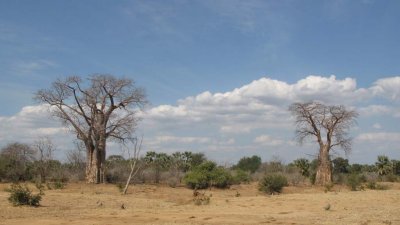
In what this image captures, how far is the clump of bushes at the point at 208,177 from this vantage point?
39.4m

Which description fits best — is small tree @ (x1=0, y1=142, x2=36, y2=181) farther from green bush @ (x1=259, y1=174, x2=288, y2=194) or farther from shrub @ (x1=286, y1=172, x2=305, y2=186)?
shrub @ (x1=286, y1=172, x2=305, y2=186)

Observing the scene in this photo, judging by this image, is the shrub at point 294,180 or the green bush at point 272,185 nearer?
the green bush at point 272,185

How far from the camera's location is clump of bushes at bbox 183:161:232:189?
39.4 metres

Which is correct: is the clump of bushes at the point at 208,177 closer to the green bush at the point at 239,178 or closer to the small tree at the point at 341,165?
the green bush at the point at 239,178

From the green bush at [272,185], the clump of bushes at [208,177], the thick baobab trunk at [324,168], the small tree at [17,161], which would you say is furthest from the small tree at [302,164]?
the small tree at [17,161]

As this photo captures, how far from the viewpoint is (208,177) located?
130 feet

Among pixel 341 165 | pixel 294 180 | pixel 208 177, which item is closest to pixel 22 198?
pixel 208 177

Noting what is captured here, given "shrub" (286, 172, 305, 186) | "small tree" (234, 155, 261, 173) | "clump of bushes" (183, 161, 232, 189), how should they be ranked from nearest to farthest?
"clump of bushes" (183, 161, 232, 189)
"shrub" (286, 172, 305, 186)
"small tree" (234, 155, 261, 173)

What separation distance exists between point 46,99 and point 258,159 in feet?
184

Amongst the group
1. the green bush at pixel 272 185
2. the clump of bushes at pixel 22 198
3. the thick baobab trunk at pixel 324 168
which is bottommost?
the clump of bushes at pixel 22 198

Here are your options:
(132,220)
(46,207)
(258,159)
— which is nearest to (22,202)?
(46,207)

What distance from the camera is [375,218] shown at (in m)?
15.2

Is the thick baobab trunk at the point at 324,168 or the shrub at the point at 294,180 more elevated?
the thick baobab trunk at the point at 324,168

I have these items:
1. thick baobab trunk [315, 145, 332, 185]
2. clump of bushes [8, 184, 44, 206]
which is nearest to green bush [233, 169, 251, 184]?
thick baobab trunk [315, 145, 332, 185]
